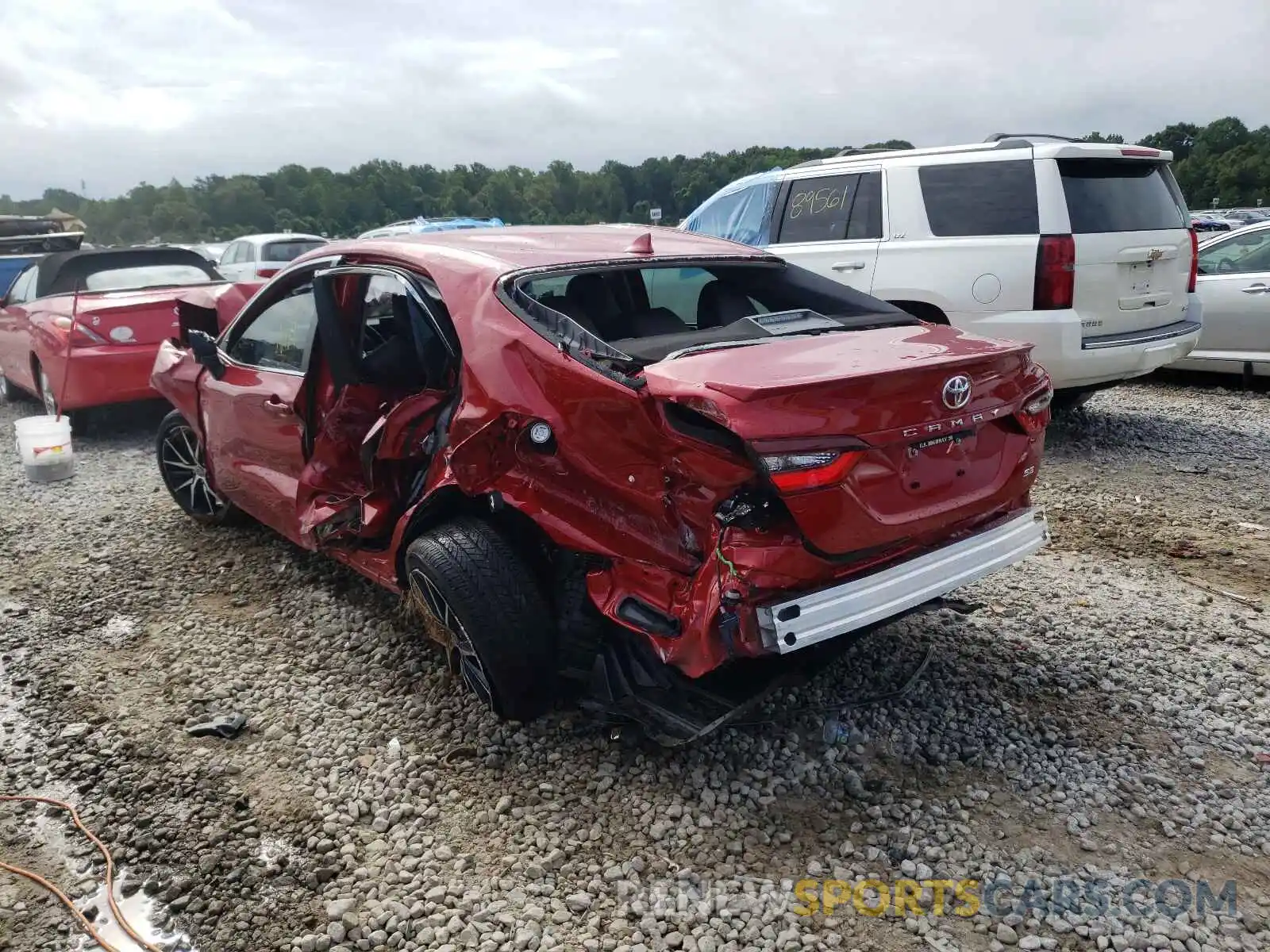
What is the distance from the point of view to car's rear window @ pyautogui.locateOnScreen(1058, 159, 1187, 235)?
586 cm

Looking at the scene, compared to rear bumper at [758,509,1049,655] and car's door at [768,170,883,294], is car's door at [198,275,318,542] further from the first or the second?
car's door at [768,170,883,294]

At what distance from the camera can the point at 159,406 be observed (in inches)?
337

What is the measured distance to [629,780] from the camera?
2.97m

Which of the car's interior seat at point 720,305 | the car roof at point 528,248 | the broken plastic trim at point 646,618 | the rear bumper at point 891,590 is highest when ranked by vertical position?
the car roof at point 528,248

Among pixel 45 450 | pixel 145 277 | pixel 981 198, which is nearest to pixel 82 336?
pixel 45 450

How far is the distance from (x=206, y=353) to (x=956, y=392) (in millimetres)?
3613

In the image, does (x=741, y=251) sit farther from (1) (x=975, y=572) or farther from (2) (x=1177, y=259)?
(2) (x=1177, y=259)

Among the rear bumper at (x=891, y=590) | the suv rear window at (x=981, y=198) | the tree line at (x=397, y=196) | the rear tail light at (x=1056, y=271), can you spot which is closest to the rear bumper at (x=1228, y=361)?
the rear tail light at (x=1056, y=271)

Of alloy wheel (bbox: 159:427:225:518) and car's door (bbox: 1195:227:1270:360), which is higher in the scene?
car's door (bbox: 1195:227:1270:360)

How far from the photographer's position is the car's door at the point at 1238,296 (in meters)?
7.57

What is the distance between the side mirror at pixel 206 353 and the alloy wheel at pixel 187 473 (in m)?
0.71

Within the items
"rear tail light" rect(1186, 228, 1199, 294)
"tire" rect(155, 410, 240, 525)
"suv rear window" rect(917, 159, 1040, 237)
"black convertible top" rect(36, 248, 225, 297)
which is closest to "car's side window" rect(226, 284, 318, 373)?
"tire" rect(155, 410, 240, 525)

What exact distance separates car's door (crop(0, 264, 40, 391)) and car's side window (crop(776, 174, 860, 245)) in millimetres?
6570

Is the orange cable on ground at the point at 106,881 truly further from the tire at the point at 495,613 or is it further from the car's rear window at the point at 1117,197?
the car's rear window at the point at 1117,197
